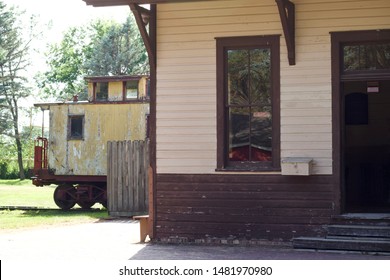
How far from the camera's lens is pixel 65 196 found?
2536cm

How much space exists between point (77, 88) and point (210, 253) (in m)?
59.7

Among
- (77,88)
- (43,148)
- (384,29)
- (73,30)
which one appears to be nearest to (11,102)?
(77,88)

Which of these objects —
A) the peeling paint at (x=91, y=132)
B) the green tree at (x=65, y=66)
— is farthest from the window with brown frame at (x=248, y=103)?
the green tree at (x=65, y=66)

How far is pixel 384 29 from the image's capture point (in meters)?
11.4

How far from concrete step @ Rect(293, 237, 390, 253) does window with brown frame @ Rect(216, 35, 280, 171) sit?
1.33 metres

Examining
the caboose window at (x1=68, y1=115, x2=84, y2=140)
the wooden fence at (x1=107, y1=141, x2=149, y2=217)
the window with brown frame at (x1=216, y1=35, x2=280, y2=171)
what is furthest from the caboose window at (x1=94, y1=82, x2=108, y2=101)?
the window with brown frame at (x1=216, y1=35, x2=280, y2=171)

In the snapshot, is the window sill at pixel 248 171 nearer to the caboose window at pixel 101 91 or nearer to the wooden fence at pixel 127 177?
the wooden fence at pixel 127 177

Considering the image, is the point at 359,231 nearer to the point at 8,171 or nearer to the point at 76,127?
the point at 76,127

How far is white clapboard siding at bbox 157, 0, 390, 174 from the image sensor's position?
38.3 ft

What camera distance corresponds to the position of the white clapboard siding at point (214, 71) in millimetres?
11688

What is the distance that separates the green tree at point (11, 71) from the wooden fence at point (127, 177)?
33281 millimetres

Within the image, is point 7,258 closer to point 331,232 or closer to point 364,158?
point 331,232

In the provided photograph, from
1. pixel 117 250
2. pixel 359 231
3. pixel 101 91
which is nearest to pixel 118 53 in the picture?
pixel 101 91

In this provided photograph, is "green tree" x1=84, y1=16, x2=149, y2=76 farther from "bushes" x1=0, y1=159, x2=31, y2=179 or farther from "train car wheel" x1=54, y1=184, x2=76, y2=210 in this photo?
"train car wheel" x1=54, y1=184, x2=76, y2=210
